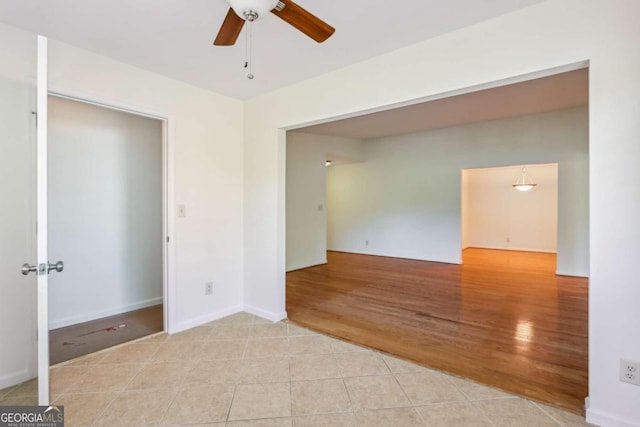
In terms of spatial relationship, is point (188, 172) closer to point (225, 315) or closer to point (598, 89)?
point (225, 315)

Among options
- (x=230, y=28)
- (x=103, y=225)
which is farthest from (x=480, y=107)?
(x=103, y=225)

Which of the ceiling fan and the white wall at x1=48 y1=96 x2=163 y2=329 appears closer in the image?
the ceiling fan

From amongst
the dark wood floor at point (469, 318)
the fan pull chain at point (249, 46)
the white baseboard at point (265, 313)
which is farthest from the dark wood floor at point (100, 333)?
the fan pull chain at point (249, 46)

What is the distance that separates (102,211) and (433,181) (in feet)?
18.6

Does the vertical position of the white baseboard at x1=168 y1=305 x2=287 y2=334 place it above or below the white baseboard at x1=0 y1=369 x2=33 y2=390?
above

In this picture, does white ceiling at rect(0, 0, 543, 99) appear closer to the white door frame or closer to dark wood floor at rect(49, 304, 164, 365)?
the white door frame

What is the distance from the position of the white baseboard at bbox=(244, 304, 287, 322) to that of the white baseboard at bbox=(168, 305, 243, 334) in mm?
111

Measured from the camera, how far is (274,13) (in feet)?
4.72

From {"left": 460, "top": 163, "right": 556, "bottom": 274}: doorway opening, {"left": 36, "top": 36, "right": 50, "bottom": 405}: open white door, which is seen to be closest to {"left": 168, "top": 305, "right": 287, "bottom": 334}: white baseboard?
{"left": 36, "top": 36, "right": 50, "bottom": 405}: open white door

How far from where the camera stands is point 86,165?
3256 millimetres

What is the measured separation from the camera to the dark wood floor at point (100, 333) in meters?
2.64

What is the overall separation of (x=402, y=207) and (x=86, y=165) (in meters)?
5.60

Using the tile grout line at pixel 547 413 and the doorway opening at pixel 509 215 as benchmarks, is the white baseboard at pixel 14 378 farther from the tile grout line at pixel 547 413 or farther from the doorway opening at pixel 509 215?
the doorway opening at pixel 509 215

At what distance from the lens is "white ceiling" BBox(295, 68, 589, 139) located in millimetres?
3682
